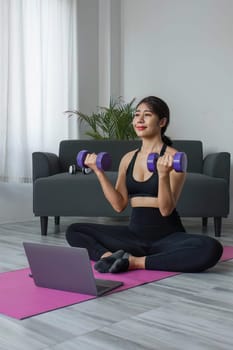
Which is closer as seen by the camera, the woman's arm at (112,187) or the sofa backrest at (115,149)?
the woman's arm at (112,187)

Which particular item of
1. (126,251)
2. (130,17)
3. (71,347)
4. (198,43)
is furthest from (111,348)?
(130,17)

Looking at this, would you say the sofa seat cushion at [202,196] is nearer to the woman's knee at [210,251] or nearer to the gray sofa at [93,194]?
the gray sofa at [93,194]

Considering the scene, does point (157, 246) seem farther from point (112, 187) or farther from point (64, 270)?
point (64, 270)

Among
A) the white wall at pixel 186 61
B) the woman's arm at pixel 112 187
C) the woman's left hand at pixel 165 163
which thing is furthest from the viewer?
the white wall at pixel 186 61

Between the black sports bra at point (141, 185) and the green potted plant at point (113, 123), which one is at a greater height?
the green potted plant at point (113, 123)

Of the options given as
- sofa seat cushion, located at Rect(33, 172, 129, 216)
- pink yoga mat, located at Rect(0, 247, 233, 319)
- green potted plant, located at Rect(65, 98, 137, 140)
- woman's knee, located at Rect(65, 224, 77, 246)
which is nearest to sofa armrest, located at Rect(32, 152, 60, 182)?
sofa seat cushion, located at Rect(33, 172, 129, 216)

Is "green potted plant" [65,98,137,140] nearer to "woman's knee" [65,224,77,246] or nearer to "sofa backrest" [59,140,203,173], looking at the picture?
"sofa backrest" [59,140,203,173]

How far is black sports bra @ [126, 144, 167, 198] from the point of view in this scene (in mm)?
2488

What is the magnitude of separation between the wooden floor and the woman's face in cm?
74

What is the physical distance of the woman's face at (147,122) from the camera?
8.21ft

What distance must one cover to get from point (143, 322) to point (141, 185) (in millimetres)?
974

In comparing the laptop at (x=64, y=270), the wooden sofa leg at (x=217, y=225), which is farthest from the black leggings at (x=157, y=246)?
the wooden sofa leg at (x=217, y=225)

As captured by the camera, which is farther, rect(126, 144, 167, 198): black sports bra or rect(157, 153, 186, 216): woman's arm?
rect(126, 144, 167, 198): black sports bra

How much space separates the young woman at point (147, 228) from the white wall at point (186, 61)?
6.70 feet
